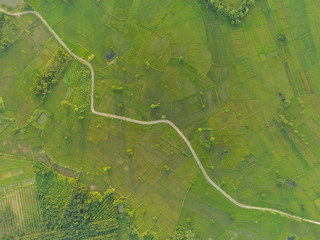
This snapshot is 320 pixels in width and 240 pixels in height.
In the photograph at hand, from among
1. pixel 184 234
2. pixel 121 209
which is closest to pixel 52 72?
pixel 121 209

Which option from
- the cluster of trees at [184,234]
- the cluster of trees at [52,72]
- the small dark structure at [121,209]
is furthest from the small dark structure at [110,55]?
the cluster of trees at [184,234]

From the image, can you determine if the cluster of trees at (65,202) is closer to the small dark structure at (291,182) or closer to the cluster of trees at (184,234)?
the cluster of trees at (184,234)

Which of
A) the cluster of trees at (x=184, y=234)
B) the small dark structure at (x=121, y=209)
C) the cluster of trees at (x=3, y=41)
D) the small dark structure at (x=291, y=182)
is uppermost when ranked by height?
the cluster of trees at (x=3, y=41)

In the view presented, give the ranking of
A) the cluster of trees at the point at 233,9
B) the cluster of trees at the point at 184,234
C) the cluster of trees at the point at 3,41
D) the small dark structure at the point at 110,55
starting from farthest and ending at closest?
the cluster of trees at the point at 3,41, the small dark structure at the point at 110,55, the cluster of trees at the point at 184,234, the cluster of trees at the point at 233,9

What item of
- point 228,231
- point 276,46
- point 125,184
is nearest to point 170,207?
point 125,184

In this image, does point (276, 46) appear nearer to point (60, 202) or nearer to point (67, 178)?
point (67, 178)

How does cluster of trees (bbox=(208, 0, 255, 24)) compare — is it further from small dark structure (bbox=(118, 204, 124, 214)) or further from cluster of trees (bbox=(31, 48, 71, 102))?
small dark structure (bbox=(118, 204, 124, 214))

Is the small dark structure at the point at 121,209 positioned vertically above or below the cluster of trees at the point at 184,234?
above
